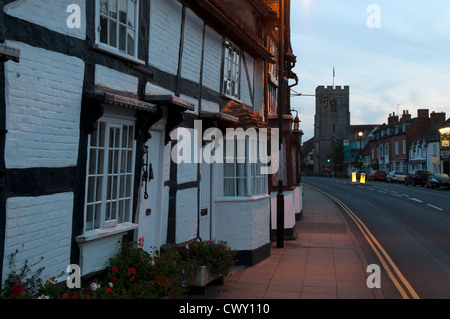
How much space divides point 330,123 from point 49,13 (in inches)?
3825

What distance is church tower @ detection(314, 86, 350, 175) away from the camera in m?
95.6

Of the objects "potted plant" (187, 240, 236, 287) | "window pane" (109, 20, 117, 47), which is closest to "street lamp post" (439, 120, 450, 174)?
"potted plant" (187, 240, 236, 287)

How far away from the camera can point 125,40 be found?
6.50 m

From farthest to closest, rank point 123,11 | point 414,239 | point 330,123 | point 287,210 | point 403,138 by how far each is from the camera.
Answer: point 330,123
point 403,138
point 287,210
point 414,239
point 123,11

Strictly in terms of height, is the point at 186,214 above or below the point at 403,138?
below

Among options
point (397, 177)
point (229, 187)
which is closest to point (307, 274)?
point (229, 187)

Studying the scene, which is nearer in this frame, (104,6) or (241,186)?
(104,6)

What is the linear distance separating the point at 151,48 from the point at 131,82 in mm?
961

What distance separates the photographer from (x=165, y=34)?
7.59 metres

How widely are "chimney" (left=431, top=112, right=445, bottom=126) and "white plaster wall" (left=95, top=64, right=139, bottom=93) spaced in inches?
2358

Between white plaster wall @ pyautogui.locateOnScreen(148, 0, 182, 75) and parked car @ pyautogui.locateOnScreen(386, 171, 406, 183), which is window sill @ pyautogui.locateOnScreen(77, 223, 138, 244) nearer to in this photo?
white plaster wall @ pyautogui.locateOnScreen(148, 0, 182, 75)

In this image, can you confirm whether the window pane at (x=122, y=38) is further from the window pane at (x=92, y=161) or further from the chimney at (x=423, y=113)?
the chimney at (x=423, y=113)

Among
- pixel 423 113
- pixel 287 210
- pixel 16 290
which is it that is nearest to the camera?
pixel 16 290

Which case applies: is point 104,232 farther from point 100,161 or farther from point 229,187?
point 229,187
